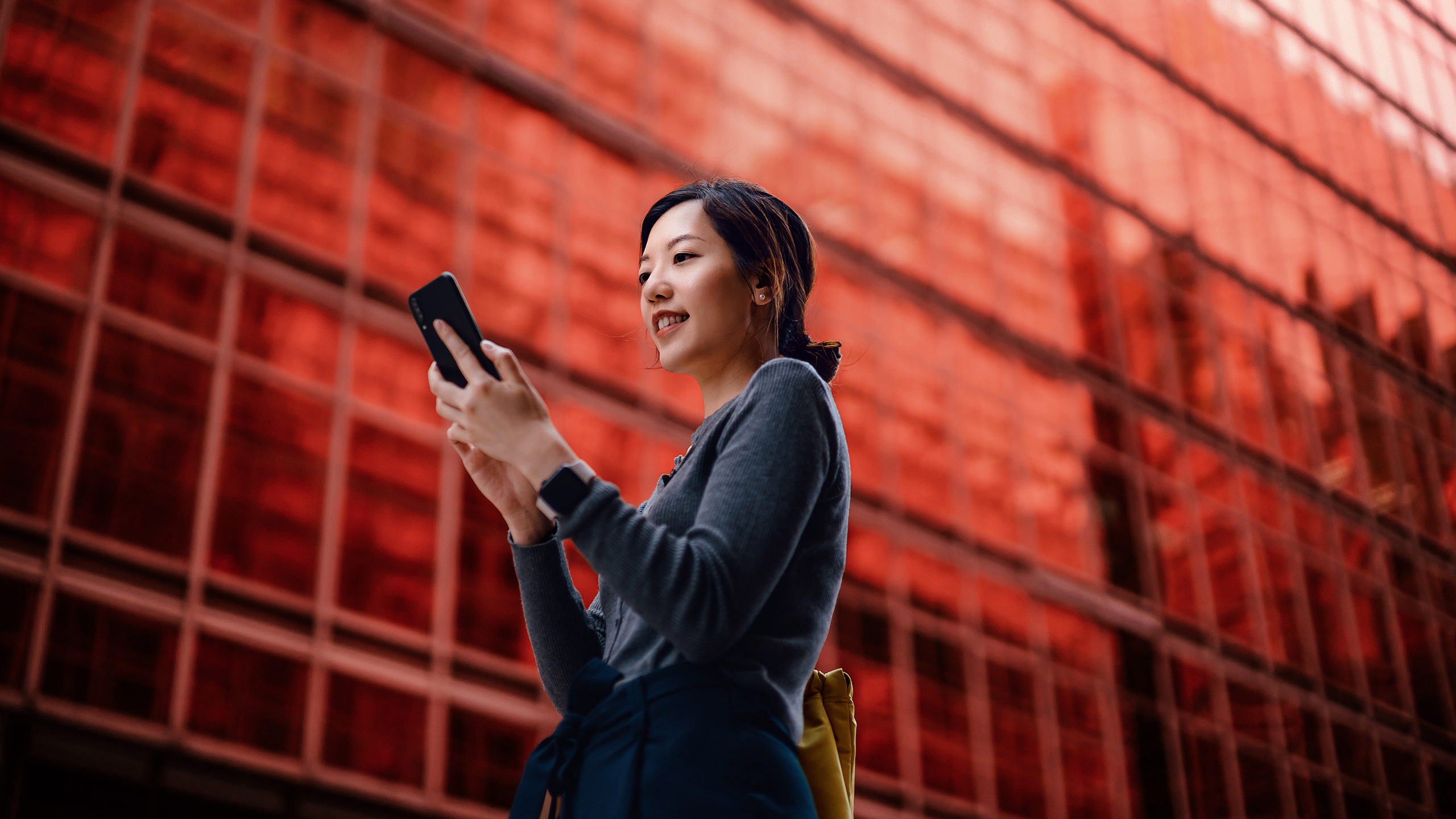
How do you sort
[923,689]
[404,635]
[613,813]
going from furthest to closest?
[923,689] → [404,635] → [613,813]

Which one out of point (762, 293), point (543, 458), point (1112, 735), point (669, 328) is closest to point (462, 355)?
point (543, 458)

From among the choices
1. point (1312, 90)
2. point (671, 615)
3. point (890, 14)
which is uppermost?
point (1312, 90)

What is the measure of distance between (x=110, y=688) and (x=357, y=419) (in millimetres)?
3875

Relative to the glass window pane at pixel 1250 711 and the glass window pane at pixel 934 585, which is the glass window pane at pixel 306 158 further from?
the glass window pane at pixel 1250 711

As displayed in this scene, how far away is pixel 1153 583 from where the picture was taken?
23.9 m

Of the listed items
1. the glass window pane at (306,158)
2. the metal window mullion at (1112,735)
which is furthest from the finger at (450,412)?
the metal window mullion at (1112,735)

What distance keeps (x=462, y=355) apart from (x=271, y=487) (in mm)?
13368

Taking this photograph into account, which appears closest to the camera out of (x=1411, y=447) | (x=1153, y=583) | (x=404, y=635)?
(x=404, y=635)

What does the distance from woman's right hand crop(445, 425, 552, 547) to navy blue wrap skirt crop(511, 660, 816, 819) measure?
333 mm

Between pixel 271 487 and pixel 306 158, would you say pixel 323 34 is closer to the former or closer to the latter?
pixel 306 158

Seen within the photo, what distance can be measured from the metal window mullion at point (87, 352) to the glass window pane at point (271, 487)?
142cm

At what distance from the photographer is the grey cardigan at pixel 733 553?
1.81 metres

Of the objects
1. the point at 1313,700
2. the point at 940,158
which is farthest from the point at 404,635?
the point at 1313,700

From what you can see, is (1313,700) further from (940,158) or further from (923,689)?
(940,158)
